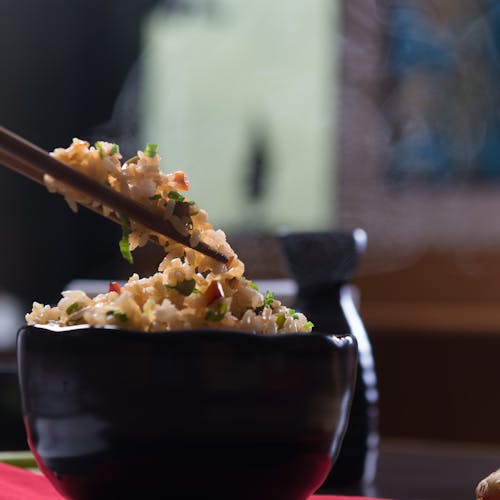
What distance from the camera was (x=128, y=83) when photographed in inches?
199

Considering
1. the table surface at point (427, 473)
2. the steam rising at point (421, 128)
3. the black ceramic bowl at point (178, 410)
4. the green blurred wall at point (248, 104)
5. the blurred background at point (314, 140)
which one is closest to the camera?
the black ceramic bowl at point (178, 410)

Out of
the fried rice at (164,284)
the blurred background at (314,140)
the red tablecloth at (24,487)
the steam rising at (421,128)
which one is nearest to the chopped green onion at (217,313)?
the fried rice at (164,284)

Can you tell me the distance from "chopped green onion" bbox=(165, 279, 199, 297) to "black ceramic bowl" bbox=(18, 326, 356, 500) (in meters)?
0.10

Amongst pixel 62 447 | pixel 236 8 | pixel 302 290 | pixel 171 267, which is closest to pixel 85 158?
pixel 171 267

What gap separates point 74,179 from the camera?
750 mm

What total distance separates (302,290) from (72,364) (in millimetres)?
530

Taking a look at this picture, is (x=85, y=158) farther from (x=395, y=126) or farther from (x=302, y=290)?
(x=395, y=126)

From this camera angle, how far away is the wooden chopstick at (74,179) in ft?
2.36

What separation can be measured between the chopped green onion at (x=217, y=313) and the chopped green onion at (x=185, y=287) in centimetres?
4

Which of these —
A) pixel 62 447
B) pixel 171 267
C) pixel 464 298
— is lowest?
pixel 464 298

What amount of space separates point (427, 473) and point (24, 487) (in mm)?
517

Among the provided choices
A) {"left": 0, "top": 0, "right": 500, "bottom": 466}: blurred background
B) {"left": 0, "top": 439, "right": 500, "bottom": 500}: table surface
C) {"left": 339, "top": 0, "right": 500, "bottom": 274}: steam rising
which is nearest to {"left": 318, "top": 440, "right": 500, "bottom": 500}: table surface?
{"left": 0, "top": 439, "right": 500, "bottom": 500}: table surface

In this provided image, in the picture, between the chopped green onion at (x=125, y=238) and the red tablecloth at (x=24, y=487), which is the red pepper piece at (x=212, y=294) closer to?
the chopped green onion at (x=125, y=238)

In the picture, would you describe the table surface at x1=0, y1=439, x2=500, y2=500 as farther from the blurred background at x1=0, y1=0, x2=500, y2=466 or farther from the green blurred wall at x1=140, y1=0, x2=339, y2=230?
the green blurred wall at x1=140, y1=0, x2=339, y2=230
